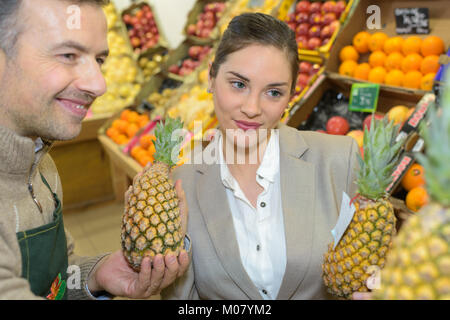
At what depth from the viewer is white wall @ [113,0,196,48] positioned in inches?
270

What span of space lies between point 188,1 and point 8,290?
21.7 ft

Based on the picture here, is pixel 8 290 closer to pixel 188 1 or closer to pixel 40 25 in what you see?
pixel 40 25

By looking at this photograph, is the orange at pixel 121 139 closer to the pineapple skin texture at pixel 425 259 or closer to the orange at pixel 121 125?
the orange at pixel 121 125

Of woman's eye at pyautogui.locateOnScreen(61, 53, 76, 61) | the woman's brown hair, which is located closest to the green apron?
woman's eye at pyautogui.locateOnScreen(61, 53, 76, 61)

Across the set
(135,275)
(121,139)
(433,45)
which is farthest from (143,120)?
(433,45)

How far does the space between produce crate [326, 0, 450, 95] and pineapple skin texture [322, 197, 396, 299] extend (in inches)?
79.9

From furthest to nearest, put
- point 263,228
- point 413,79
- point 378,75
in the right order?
point 378,75 → point 413,79 → point 263,228

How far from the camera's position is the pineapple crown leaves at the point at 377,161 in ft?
4.08

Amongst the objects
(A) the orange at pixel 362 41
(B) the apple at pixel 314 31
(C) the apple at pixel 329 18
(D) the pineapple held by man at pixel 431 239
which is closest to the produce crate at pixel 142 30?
(B) the apple at pixel 314 31

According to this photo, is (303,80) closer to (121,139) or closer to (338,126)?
(338,126)

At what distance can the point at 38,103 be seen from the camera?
1.26m

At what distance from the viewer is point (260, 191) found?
1.99 metres

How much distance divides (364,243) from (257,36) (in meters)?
1.12

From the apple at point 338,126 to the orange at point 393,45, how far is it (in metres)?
0.80
